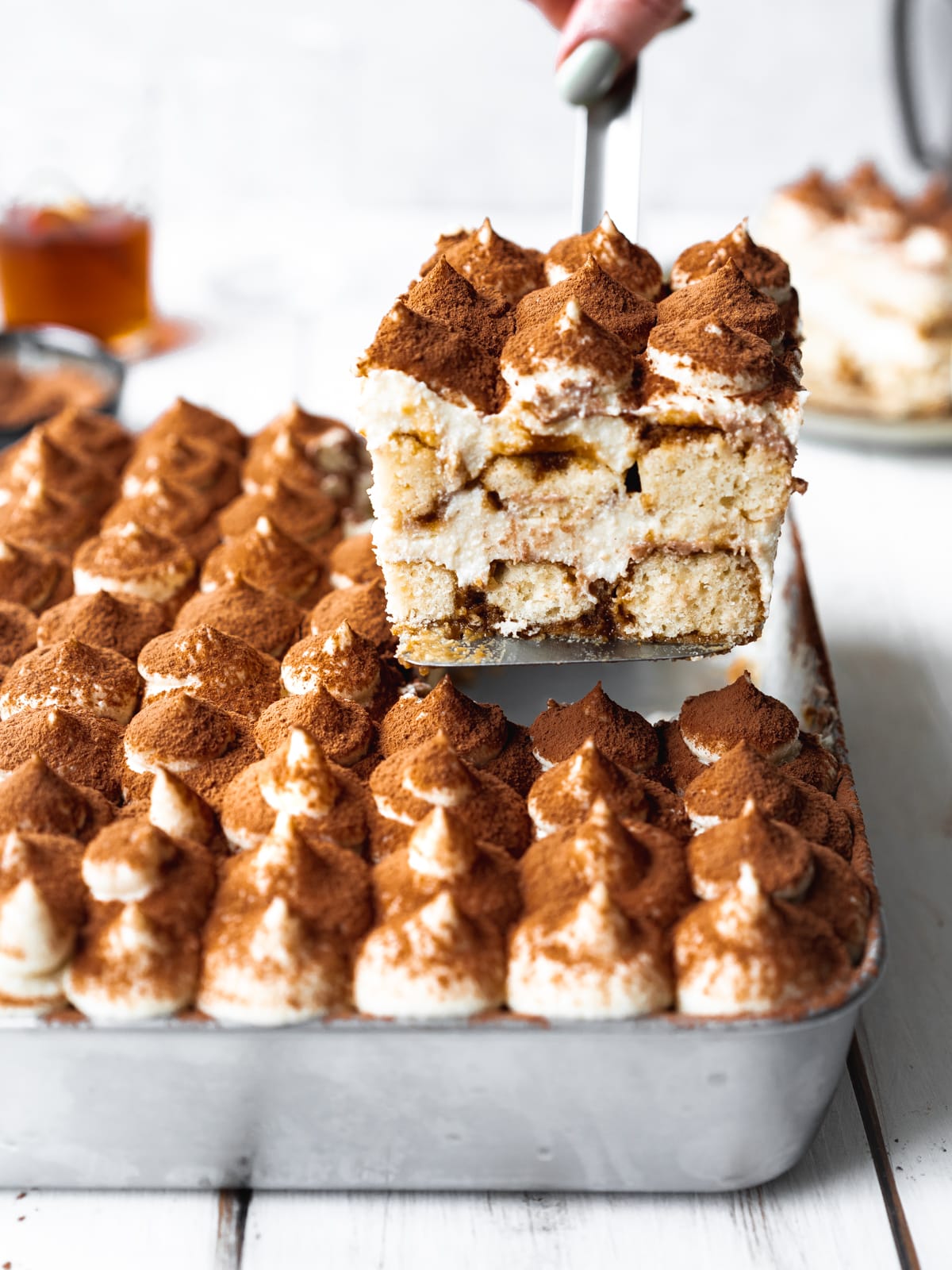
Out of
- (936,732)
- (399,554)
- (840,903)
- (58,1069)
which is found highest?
(399,554)

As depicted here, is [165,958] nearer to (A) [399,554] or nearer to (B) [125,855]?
(B) [125,855]

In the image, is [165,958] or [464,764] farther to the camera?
[464,764]

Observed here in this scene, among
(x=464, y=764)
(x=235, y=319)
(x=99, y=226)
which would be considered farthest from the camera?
(x=235, y=319)

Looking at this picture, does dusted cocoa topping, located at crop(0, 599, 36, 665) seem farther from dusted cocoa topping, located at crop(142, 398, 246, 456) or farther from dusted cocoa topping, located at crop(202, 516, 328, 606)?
dusted cocoa topping, located at crop(142, 398, 246, 456)

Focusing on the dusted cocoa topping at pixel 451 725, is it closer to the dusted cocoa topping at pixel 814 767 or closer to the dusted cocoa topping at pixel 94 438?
the dusted cocoa topping at pixel 814 767

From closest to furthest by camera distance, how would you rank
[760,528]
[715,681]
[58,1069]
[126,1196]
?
[58,1069] → [126,1196] → [760,528] → [715,681]

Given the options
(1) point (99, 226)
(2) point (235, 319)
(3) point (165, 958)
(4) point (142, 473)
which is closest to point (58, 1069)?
(3) point (165, 958)

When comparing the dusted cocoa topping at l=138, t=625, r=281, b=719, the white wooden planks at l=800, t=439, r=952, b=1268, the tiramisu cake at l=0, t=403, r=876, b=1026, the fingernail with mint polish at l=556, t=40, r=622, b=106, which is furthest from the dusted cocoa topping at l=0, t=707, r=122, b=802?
the fingernail with mint polish at l=556, t=40, r=622, b=106
